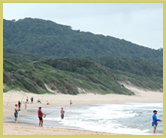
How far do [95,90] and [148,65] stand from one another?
8719 centimetres

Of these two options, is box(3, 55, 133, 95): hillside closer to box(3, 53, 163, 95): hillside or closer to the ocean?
box(3, 53, 163, 95): hillside

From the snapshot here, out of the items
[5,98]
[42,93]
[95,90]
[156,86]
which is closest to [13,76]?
[42,93]

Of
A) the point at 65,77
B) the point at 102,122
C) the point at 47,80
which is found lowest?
the point at 102,122

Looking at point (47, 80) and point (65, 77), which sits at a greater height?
point (65, 77)

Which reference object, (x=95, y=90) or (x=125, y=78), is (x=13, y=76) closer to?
(x=95, y=90)

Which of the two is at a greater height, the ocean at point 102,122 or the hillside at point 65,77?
the hillside at point 65,77

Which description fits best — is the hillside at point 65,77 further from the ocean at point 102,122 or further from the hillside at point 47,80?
the ocean at point 102,122

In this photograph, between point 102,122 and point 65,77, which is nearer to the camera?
point 102,122

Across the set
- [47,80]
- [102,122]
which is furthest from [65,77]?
[102,122]

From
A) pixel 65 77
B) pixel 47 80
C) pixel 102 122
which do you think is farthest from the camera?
pixel 65 77

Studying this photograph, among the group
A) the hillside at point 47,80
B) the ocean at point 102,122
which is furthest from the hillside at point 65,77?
the ocean at point 102,122

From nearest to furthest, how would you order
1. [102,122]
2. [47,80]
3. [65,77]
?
[102,122] < [47,80] < [65,77]

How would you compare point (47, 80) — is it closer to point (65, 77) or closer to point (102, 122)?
point (65, 77)

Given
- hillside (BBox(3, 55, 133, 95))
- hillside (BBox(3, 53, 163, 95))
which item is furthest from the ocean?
hillside (BBox(3, 55, 133, 95))
